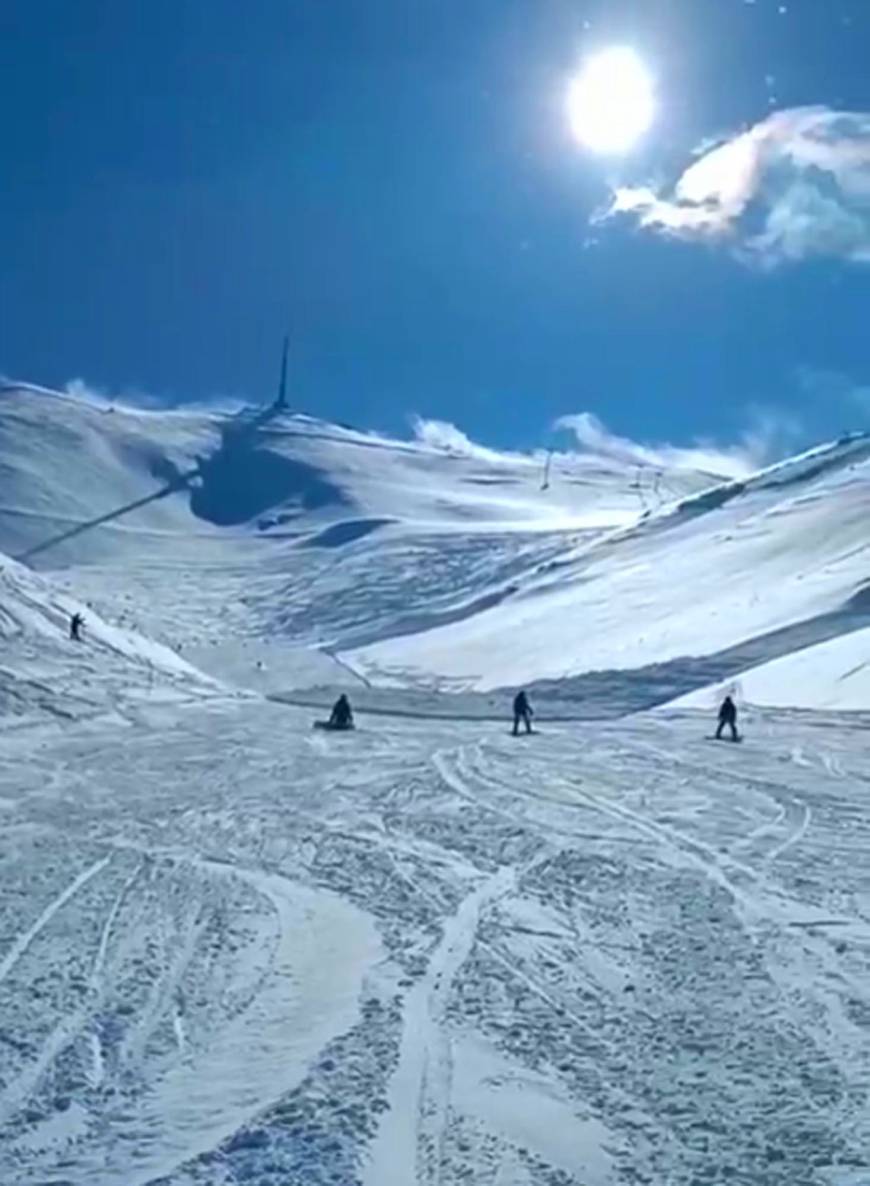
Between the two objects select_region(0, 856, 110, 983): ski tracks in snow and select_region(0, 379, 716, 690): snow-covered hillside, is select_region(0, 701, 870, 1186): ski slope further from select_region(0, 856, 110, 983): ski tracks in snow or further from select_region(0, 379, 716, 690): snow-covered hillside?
select_region(0, 379, 716, 690): snow-covered hillside

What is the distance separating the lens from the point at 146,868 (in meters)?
15.9

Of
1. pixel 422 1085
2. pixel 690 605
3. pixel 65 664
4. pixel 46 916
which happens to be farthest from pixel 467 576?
pixel 422 1085

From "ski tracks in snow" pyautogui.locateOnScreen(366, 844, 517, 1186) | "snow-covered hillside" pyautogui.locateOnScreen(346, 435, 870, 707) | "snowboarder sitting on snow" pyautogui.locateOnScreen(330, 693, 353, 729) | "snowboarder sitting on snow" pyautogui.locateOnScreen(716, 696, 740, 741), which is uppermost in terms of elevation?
"snow-covered hillside" pyautogui.locateOnScreen(346, 435, 870, 707)

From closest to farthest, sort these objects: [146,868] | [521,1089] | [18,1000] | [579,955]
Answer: [521,1089], [18,1000], [579,955], [146,868]

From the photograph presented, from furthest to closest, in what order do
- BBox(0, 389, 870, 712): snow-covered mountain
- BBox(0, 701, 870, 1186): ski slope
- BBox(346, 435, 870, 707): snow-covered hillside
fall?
BBox(0, 389, 870, 712): snow-covered mountain
BBox(346, 435, 870, 707): snow-covered hillside
BBox(0, 701, 870, 1186): ski slope

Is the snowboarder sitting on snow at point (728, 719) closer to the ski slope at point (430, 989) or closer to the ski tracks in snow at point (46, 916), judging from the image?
the ski slope at point (430, 989)

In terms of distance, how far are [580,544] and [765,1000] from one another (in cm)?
11321

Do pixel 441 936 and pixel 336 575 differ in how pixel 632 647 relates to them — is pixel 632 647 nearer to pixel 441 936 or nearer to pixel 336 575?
pixel 441 936

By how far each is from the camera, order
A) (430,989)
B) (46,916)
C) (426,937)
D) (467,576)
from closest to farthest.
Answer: (430,989) < (426,937) < (46,916) < (467,576)

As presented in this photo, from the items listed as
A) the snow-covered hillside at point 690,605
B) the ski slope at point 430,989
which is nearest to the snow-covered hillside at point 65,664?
the ski slope at point 430,989

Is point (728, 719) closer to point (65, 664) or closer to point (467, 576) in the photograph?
point (65, 664)

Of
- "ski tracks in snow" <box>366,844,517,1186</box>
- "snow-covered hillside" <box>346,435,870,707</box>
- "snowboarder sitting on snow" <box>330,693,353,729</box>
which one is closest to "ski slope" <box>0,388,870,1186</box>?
"ski tracks in snow" <box>366,844,517,1186</box>

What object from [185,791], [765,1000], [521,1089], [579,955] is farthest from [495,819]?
[521,1089]

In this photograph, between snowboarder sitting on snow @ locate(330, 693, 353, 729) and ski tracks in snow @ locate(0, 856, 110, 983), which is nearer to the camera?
ski tracks in snow @ locate(0, 856, 110, 983)
